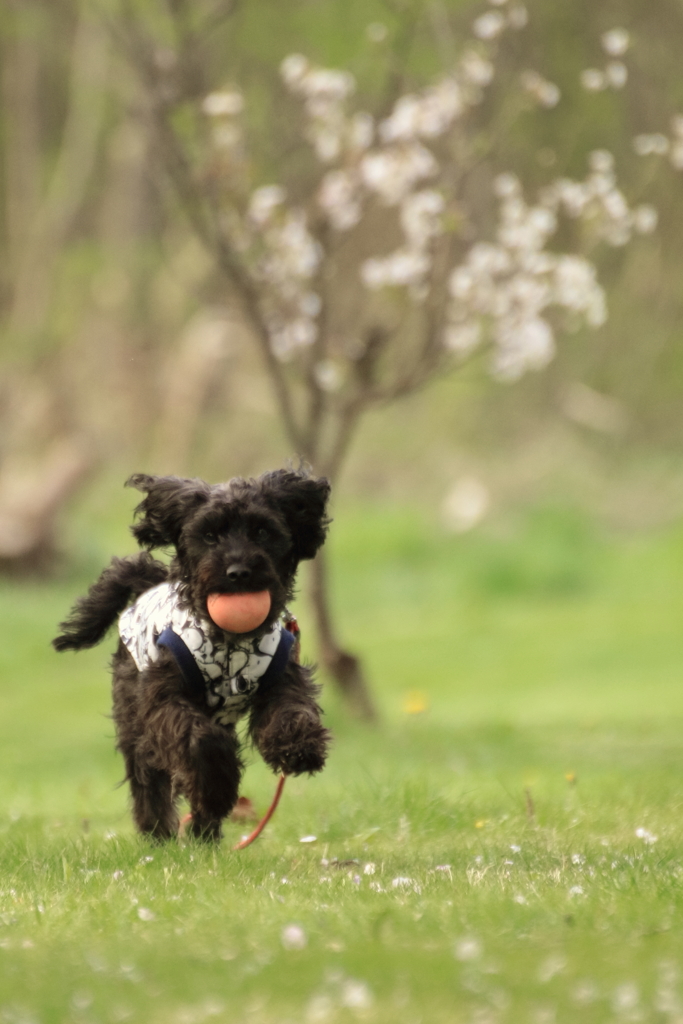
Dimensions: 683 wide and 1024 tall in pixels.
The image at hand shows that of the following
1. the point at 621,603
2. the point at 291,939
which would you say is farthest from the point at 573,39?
the point at 291,939

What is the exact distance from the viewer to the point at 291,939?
3.74 metres

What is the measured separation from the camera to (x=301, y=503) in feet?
18.5

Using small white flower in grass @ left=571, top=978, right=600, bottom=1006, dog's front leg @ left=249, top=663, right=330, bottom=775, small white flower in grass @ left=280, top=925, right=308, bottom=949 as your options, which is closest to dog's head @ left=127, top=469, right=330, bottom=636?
dog's front leg @ left=249, top=663, right=330, bottom=775

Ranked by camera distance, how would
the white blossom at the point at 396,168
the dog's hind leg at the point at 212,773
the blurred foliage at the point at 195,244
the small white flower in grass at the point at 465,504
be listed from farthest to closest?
the small white flower in grass at the point at 465,504, the blurred foliage at the point at 195,244, the white blossom at the point at 396,168, the dog's hind leg at the point at 212,773

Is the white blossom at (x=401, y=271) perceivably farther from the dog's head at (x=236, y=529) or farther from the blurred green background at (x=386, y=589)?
the dog's head at (x=236, y=529)

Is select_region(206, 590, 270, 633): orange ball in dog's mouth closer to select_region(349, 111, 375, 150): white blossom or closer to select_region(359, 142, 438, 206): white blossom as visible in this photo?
select_region(359, 142, 438, 206): white blossom

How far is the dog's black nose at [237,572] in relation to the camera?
5125mm

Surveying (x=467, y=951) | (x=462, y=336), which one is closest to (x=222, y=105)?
(x=462, y=336)

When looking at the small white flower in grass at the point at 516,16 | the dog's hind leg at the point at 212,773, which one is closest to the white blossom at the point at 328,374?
the small white flower in grass at the point at 516,16

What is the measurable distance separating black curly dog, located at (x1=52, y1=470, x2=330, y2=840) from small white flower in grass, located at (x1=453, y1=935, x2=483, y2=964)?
1.56 meters

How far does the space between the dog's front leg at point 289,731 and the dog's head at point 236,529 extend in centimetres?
29

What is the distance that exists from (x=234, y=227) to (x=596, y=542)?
10288 mm

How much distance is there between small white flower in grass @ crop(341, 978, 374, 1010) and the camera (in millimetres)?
3234

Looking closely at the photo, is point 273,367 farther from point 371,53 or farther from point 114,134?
point 114,134
